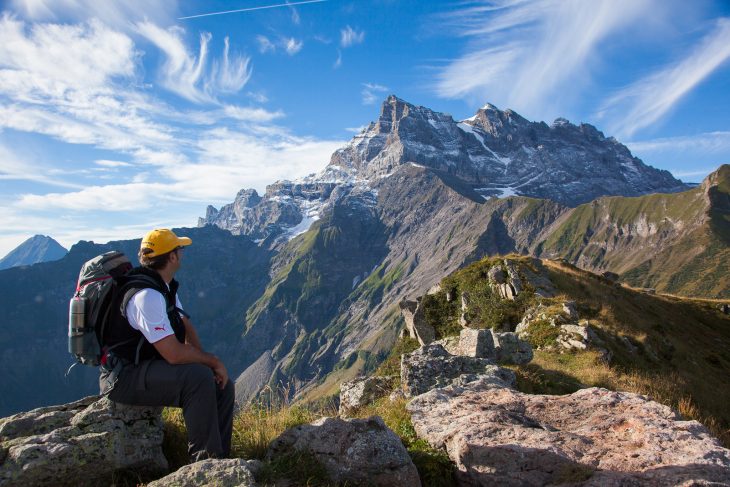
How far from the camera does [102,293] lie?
22.9 ft

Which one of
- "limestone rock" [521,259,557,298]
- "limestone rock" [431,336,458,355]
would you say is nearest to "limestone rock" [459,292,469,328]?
"limestone rock" [521,259,557,298]

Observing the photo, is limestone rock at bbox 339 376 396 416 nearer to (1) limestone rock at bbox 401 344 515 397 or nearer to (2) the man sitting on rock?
(1) limestone rock at bbox 401 344 515 397

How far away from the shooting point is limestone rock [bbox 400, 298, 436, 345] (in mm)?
28875

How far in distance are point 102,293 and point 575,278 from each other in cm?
3382

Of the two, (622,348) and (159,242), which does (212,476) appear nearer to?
(159,242)

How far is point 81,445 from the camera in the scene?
22.0 ft

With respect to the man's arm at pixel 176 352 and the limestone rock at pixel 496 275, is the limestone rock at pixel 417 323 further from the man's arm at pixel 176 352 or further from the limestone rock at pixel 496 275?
the man's arm at pixel 176 352

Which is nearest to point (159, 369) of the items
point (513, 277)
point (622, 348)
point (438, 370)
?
point (438, 370)

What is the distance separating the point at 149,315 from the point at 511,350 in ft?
45.1

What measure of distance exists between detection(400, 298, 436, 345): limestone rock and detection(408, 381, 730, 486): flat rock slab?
62.2ft

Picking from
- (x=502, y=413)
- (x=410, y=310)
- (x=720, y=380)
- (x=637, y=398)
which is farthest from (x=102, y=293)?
(x=720, y=380)

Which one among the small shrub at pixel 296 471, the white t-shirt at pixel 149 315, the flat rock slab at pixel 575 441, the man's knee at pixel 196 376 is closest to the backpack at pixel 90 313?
the white t-shirt at pixel 149 315

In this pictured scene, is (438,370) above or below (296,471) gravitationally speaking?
below

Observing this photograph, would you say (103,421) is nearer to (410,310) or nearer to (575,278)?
(410,310)
